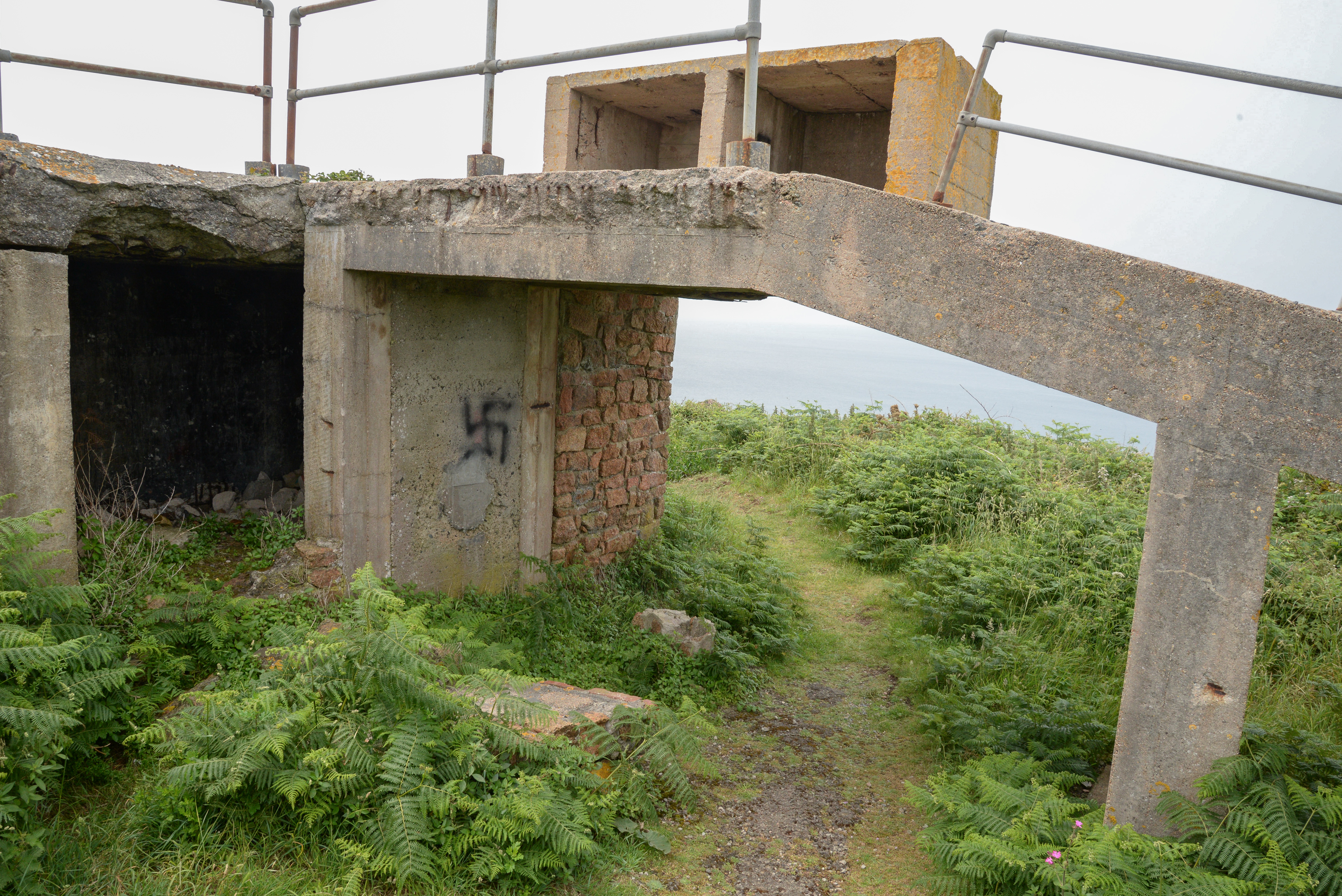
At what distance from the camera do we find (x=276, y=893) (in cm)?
294

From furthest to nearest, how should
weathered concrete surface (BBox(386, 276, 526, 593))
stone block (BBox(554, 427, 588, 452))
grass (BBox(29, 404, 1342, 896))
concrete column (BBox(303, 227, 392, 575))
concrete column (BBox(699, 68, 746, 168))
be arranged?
1. stone block (BBox(554, 427, 588, 452))
2. concrete column (BBox(699, 68, 746, 168))
3. weathered concrete surface (BBox(386, 276, 526, 593))
4. concrete column (BBox(303, 227, 392, 575))
5. grass (BBox(29, 404, 1342, 896))

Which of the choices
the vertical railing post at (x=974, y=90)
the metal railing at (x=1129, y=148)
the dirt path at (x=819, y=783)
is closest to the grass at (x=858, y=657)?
the dirt path at (x=819, y=783)

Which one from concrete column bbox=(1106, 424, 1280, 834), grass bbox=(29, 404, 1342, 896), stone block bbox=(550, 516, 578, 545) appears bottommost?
grass bbox=(29, 404, 1342, 896)

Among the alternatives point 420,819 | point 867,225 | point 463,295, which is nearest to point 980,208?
point 867,225

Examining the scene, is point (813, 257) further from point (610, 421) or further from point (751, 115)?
point (610, 421)

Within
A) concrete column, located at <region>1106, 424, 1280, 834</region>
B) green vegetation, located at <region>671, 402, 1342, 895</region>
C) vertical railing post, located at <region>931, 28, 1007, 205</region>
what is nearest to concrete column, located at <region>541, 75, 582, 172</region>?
vertical railing post, located at <region>931, 28, 1007, 205</region>

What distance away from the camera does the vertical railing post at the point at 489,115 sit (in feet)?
14.7

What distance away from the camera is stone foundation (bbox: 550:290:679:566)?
6336mm

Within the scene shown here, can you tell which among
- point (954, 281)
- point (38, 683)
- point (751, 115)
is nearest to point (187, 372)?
point (38, 683)

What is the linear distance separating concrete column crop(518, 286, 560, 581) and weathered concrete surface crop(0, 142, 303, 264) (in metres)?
1.56

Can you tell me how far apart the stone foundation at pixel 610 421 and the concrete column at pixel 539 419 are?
0.08m

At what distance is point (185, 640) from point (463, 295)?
2541mm

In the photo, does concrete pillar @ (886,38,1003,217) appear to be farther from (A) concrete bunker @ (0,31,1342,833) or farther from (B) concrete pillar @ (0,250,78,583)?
(B) concrete pillar @ (0,250,78,583)

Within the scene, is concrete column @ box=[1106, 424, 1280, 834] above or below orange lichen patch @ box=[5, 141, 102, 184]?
below
